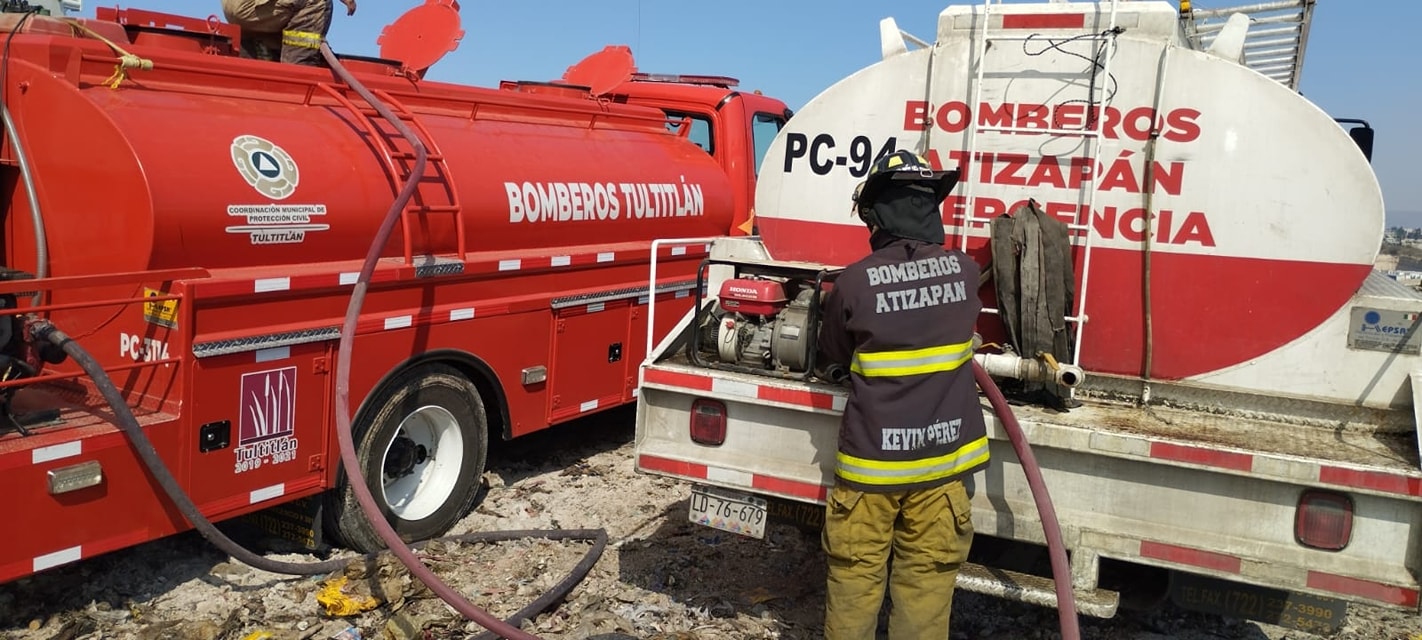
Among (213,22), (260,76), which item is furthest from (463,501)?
(213,22)

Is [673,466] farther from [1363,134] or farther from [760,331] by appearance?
[1363,134]

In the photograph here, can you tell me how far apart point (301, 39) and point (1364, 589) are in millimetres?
5289

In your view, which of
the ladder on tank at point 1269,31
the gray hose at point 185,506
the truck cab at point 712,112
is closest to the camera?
the gray hose at point 185,506

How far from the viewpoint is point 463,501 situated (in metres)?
5.71

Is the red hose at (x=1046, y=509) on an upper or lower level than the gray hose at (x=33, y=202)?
lower

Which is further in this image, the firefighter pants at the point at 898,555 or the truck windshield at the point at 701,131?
the truck windshield at the point at 701,131

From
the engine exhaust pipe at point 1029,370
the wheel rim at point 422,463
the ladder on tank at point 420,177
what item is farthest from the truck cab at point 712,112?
the engine exhaust pipe at point 1029,370

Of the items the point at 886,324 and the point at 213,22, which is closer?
the point at 886,324

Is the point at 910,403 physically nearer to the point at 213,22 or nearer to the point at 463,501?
the point at 463,501

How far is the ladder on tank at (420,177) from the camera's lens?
17.1 ft

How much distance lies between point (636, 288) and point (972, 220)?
2.79m

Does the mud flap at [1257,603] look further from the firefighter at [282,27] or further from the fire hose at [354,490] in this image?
the firefighter at [282,27]

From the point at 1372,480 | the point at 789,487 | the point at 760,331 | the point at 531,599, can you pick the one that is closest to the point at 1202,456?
the point at 1372,480

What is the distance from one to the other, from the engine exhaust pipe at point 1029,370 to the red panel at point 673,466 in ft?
3.99
